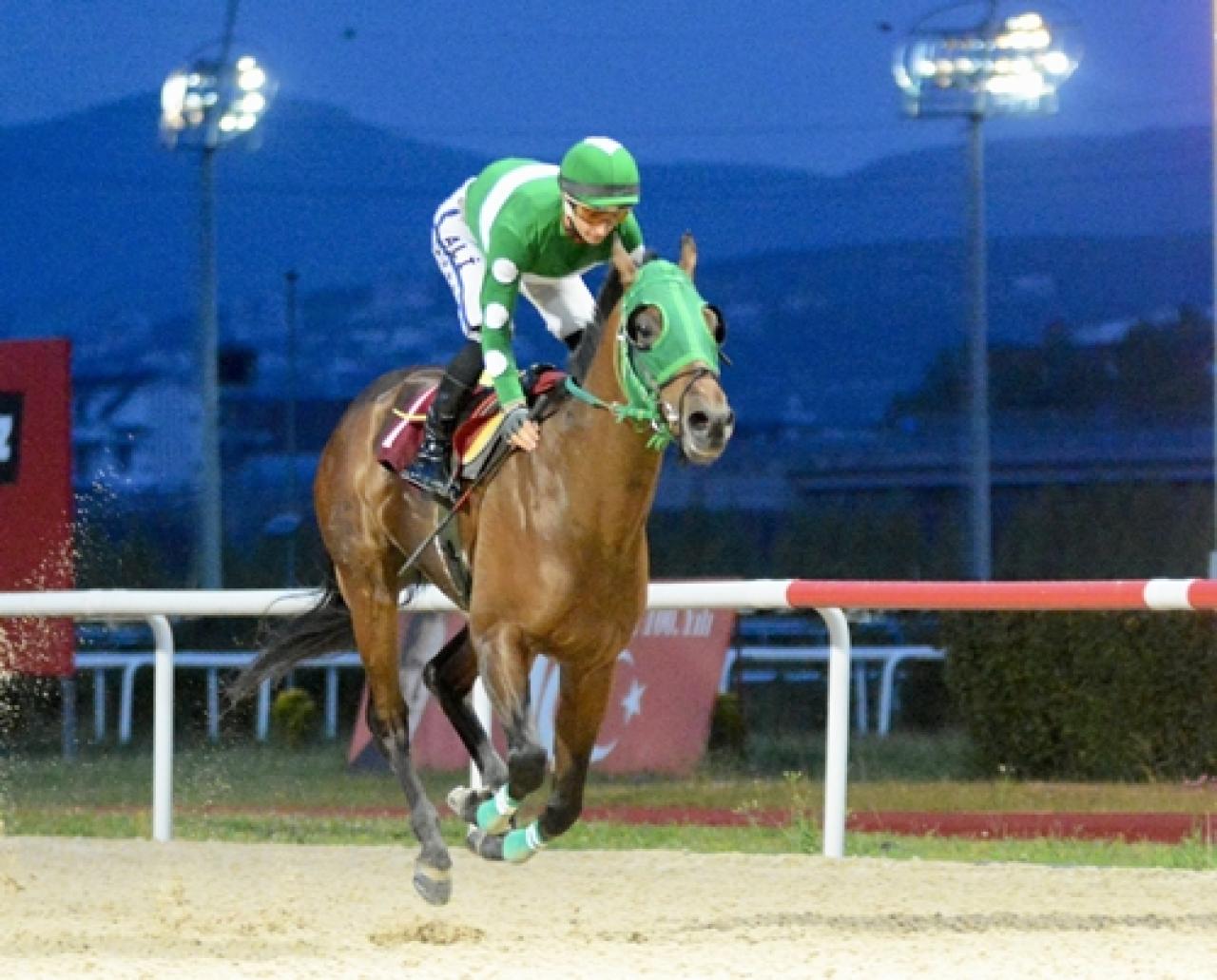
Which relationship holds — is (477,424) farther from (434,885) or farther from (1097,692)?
(1097,692)

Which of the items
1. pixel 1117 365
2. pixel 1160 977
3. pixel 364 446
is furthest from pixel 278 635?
pixel 1117 365

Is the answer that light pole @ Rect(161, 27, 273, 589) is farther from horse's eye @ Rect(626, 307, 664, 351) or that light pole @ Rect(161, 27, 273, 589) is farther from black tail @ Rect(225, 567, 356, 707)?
horse's eye @ Rect(626, 307, 664, 351)

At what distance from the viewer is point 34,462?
915 cm

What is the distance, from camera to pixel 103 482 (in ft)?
41.4

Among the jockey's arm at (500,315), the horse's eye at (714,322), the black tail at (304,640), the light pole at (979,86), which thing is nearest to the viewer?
the horse's eye at (714,322)

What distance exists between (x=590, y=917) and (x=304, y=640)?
1.40 meters

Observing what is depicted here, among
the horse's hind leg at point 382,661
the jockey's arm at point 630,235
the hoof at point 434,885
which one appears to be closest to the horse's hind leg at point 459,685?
the horse's hind leg at point 382,661

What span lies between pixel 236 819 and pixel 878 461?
5.60 meters

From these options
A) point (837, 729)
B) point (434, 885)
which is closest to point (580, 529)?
point (434, 885)

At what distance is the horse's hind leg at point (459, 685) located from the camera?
5.62 m

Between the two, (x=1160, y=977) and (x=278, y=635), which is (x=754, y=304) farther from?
(x=1160, y=977)

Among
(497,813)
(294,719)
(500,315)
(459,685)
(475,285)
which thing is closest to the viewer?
Result: (500,315)

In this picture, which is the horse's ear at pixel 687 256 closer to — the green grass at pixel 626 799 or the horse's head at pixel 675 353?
the horse's head at pixel 675 353

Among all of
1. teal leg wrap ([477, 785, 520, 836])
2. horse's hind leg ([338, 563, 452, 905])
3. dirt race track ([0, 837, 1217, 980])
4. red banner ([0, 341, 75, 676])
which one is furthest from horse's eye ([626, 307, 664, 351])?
red banner ([0, 341, 75, 676])
